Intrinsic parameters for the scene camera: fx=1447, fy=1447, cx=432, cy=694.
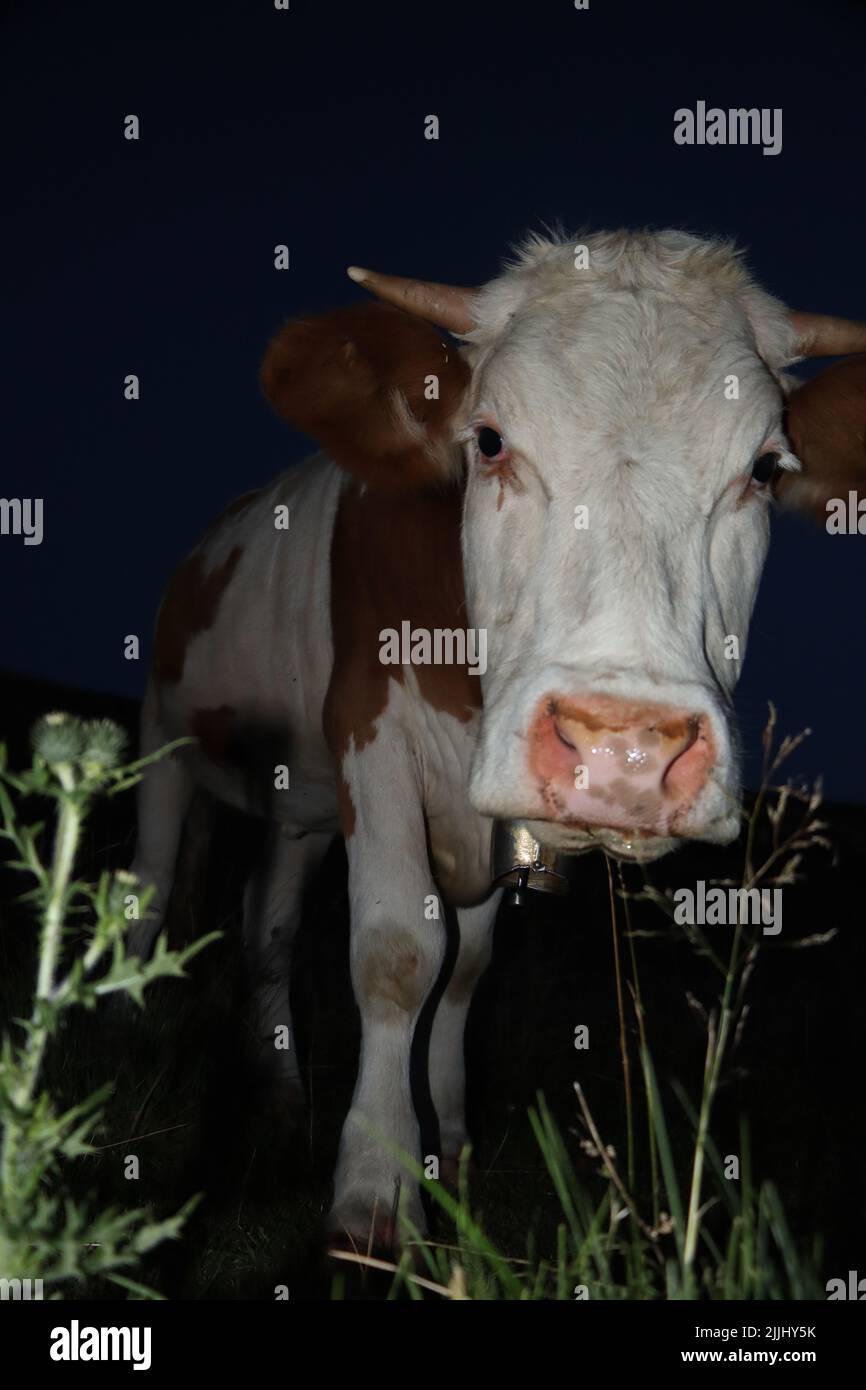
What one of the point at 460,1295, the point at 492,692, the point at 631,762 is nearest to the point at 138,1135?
the point at 492,692

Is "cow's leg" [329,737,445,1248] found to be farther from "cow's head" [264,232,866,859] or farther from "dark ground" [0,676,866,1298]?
"cow's head" [264,232,866,859]

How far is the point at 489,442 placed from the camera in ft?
12.7

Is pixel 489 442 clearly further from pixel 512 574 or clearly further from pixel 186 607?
pixel 186 607

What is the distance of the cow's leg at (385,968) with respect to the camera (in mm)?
3764

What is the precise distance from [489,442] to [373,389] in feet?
1.81

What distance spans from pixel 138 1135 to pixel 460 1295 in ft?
7.36

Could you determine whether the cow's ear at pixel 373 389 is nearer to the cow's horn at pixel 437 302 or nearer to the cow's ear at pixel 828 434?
the cow's horn at pixel 437 302

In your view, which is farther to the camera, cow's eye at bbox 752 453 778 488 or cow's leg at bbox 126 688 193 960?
cow's leg at bbox 126 688 193 960

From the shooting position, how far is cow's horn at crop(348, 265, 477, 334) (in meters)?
4.23

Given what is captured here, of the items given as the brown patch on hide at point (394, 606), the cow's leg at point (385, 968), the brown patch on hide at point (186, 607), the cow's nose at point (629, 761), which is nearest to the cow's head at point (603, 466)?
the cow's nose at point (629, 761)

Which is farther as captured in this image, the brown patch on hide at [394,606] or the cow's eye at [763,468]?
the brown patch on hide at [394,606]

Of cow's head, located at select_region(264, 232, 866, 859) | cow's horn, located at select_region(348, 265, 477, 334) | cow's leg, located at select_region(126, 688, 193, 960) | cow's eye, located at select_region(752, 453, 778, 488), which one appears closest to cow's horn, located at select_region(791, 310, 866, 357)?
cow's head, located at select_region(264, 232, 866, 859)

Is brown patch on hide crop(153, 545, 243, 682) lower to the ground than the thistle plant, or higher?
higher

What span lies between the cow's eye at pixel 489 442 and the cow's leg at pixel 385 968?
991 millimetres
